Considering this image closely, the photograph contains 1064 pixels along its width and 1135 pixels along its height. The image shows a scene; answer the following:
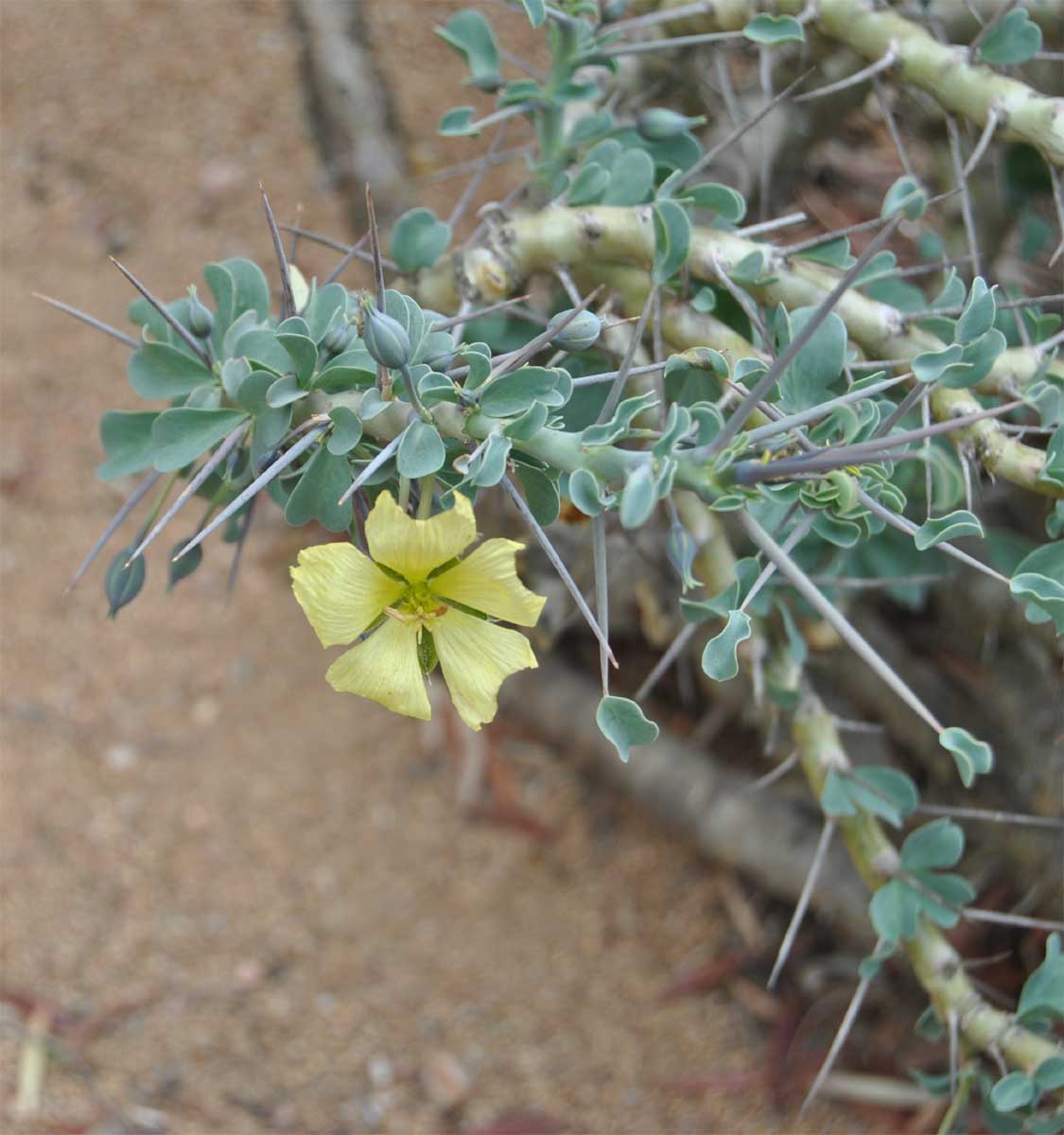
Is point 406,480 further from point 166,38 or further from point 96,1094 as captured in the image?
point 166,38

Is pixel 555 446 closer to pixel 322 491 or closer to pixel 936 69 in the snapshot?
pixel 322 491

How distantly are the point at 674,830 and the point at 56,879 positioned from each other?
0.83m

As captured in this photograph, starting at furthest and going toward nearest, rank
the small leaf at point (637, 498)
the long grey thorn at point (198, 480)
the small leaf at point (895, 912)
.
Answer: the small leaf at point (895, 912) < the long grey thorn at point (198, 480) < the small leaf at point (637, 498)

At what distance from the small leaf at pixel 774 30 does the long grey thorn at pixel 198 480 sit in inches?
18.9

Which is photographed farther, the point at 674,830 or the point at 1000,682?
the point at 674,830

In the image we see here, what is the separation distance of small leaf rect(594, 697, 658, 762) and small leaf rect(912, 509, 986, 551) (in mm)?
181

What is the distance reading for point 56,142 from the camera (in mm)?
2010

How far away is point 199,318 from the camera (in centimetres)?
71

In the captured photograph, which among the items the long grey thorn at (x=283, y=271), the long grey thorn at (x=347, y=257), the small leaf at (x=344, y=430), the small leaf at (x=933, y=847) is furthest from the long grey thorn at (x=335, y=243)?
the small leaf at (x=933, y=847)

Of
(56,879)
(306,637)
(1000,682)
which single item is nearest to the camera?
(1000,682)

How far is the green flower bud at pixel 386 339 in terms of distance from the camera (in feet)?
1.84

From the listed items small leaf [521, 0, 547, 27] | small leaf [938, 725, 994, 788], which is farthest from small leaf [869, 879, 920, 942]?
small leaf [521, 0, 547, 27]

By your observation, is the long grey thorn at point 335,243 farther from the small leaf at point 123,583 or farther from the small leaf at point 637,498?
the small leaf at point 637,498

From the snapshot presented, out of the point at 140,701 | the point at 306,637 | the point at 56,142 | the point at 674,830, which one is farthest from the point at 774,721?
the point at 56,142
